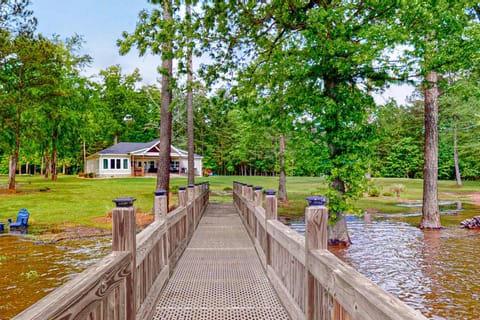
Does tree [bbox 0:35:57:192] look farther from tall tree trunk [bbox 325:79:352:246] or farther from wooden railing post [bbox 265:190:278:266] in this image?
wooden railing post [bbox 265:190:278:266]

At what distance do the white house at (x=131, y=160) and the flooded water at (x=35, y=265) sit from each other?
1084 inches

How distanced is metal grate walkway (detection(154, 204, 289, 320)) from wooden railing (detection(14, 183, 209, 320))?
24cm

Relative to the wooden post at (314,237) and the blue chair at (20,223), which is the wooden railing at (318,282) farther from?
the blue chair at (20,223)

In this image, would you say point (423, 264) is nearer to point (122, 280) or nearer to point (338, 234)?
point (338, 234)

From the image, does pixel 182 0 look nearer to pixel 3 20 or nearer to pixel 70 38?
pixel 3 20

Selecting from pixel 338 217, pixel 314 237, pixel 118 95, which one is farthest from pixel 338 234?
pixel 118 95

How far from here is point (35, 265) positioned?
8602mm

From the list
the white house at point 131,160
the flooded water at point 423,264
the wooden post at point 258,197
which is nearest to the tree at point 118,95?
the white house at point 131,160

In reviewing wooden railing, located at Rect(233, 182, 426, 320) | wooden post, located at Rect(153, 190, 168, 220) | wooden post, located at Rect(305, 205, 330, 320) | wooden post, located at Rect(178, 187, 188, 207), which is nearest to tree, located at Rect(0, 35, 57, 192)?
wooden post, located at Rect(178, 187, 188, 207)

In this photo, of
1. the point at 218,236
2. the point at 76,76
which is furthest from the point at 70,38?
the point at 218,236

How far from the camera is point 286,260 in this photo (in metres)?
3.96

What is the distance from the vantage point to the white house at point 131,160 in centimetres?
3884

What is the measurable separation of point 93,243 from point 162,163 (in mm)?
4197

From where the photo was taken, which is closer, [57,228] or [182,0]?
[182,0]
